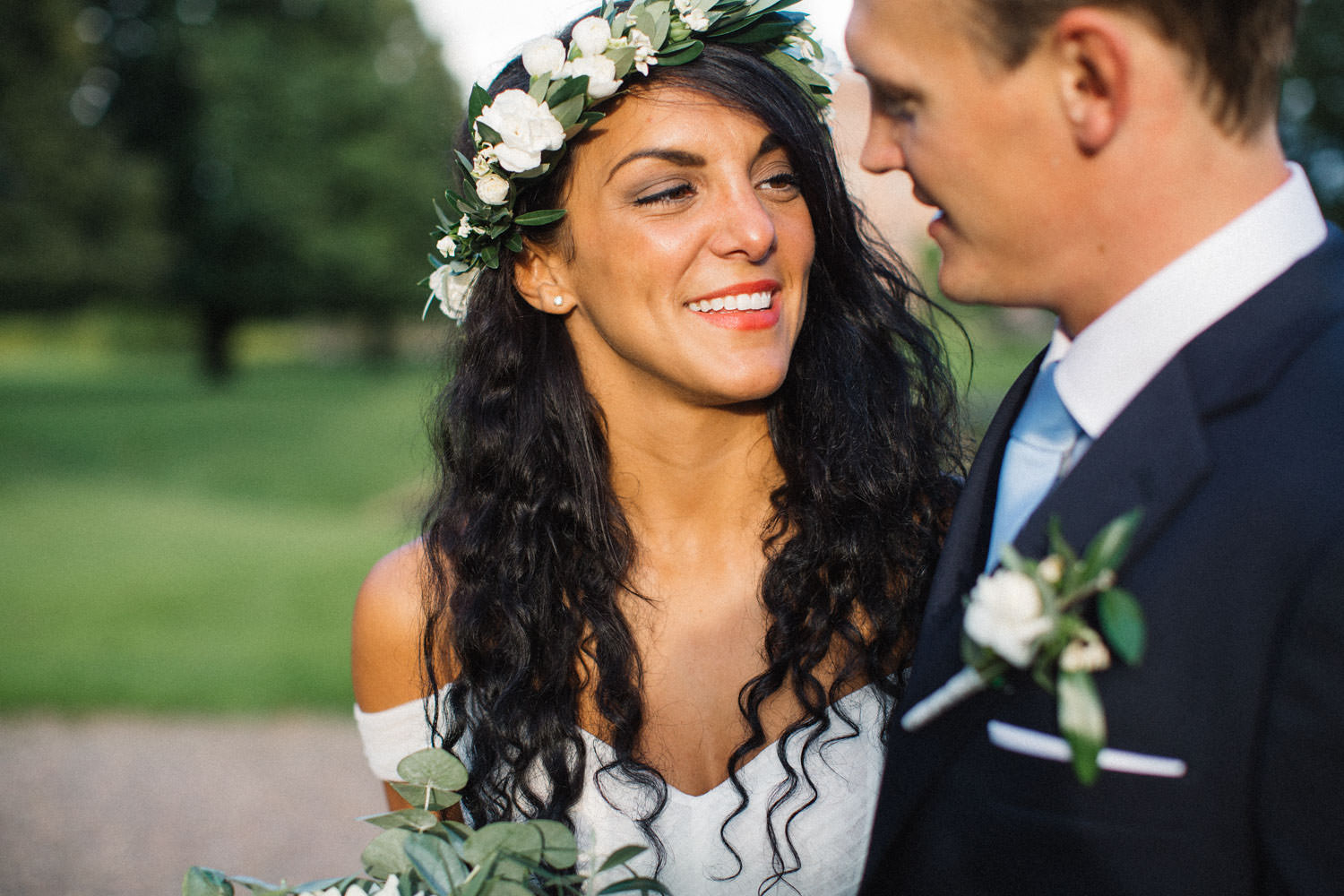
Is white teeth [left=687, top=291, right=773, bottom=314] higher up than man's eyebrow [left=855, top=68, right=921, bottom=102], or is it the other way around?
man's eyebrow [left=855, top=68, right=921, bottom=102]

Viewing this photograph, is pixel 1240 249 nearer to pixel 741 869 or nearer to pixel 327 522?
pixel 741 869

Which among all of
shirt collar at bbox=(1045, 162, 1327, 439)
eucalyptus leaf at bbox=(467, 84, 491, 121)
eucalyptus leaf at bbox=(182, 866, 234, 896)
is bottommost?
eucalyptus leaf at bbox=(182, 866, 234, 896)

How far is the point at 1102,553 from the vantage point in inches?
54.3

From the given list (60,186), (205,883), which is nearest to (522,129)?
(205,883)

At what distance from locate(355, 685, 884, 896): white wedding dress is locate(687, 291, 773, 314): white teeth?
1.14 metres

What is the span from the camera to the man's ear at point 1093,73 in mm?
1437

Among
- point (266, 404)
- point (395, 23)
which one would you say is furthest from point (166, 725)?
point (395, 23)

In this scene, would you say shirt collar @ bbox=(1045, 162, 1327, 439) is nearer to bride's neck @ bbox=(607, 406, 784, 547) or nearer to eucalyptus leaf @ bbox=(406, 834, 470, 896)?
eucalyptus leaf @ bbox=(406, 834, 470, 896)

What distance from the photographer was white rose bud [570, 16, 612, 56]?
2.83 m

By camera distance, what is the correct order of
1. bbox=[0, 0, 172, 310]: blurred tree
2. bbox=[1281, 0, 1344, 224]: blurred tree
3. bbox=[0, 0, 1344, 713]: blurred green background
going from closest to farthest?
bbox=[0, 0, 1344, 713]: blurred green background, bbox=[1281, 0, 1344, 224]: blurred tree, bbox=[0, 0, 172, 310]: blurred tree

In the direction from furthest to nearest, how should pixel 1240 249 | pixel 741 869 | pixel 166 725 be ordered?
pixel 166 725
pixel 741 869
pixel 1240 249

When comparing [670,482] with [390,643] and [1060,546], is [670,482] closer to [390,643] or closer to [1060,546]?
[390,643]

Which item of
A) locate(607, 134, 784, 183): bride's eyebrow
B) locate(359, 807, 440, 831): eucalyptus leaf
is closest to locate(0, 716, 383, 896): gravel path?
locate(359, 807, 440, 831): eucalyptus leaf

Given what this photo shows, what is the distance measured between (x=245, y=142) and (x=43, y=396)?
845cm
